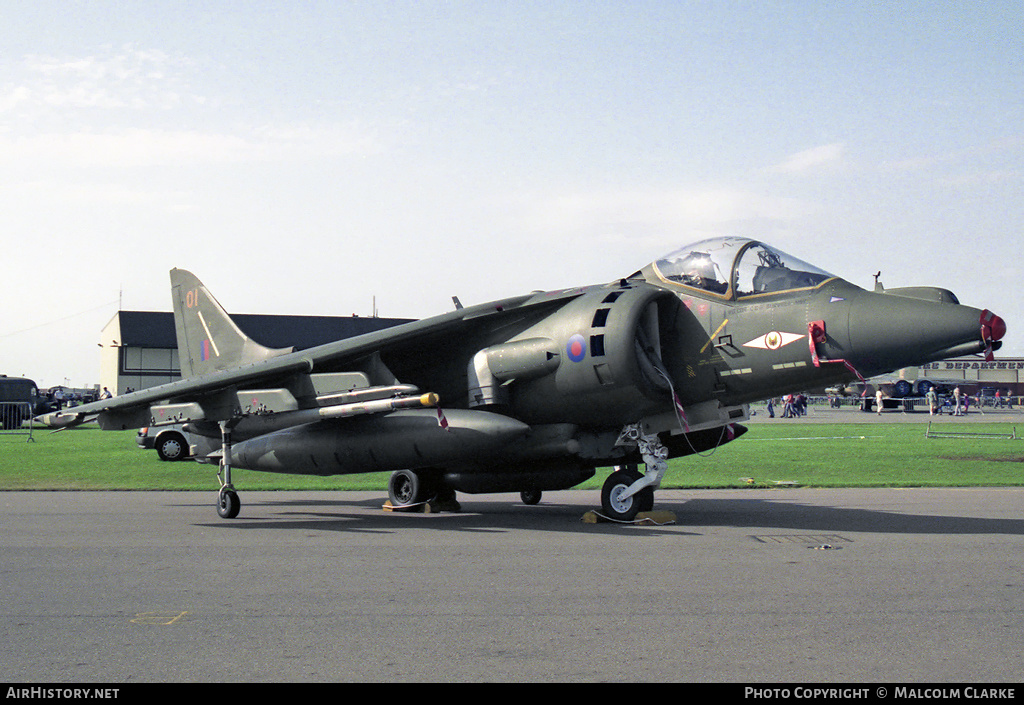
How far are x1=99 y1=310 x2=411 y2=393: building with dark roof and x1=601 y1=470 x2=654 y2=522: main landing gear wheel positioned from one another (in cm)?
7006

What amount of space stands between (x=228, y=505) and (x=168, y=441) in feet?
47.6

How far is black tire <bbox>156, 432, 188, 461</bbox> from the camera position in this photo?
1016 inches

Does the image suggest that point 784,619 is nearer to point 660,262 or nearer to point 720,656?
point 720,656

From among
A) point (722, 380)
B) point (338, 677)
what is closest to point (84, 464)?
point (722, 380)

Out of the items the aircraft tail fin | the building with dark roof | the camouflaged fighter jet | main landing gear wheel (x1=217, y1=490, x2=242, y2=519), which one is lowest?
main landing gear wheel (x1=217, y1=490, x2=242, y2=519)

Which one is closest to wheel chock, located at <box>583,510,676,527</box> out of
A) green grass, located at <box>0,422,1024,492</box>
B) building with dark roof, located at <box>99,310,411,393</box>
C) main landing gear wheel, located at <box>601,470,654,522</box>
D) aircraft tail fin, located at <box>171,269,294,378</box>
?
main landing gear wheel, located at <box>601,470,654,522</box>

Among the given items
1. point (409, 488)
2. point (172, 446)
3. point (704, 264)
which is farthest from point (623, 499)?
point (172, 446)

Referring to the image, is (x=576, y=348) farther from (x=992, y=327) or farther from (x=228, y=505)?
(x=228, y=505)

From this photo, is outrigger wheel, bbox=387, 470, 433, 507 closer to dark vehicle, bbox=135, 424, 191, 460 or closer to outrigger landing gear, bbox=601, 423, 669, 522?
outrigger landing gear, bbox=601, 423, 669, 522

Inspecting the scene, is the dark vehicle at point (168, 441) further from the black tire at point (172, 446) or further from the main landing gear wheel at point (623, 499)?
the main landing gear wheel at point (623, 499)

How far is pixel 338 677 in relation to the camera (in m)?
4.69

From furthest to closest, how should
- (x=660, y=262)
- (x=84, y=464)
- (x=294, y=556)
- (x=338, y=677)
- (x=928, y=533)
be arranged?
(x=84, y=464)
(x=660, y=262)
(x=928, y=533)
(x=294, y=556)
(x=338, y=677)

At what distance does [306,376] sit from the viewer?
13.1 metres
